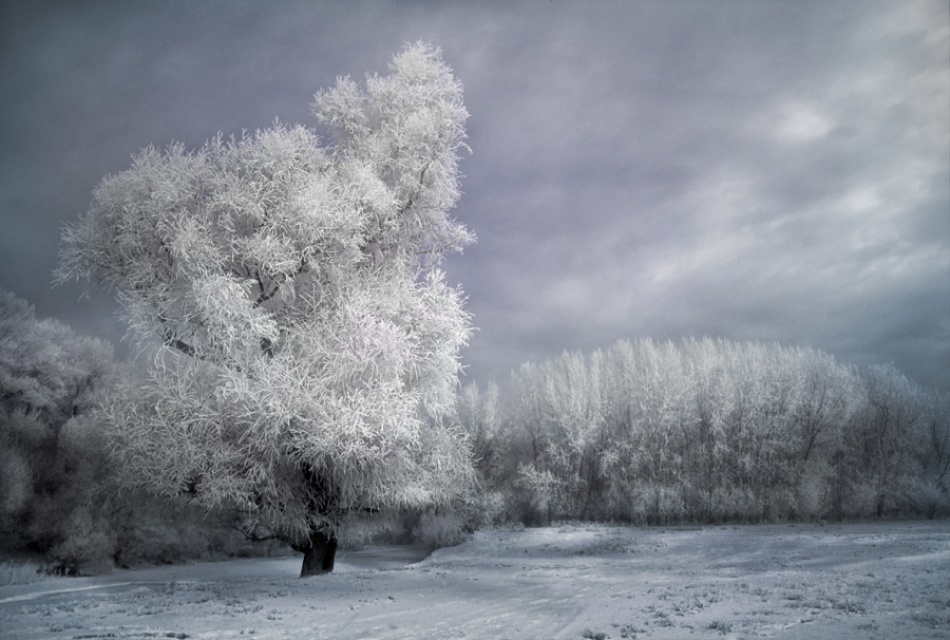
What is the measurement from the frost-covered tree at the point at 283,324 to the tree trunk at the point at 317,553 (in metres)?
0.03

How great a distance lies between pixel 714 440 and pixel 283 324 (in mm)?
35220

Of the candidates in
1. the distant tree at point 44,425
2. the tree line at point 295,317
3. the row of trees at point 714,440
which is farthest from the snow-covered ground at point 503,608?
the row of trees at point 714,440

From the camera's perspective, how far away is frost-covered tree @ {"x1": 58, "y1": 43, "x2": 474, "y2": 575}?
27.1 ft

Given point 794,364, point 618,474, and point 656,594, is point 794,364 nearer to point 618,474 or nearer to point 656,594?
point 618,474

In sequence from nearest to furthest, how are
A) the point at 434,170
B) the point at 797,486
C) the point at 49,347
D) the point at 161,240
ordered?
the point at 161,240, the point at 434,170, the point at 49,347, the point at 797,486

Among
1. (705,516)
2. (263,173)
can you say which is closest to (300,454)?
(263,173)

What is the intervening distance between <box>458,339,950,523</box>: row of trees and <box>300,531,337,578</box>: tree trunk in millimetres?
24935

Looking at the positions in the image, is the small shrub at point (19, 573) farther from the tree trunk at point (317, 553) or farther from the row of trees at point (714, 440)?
the row of trees at point (714, 440)

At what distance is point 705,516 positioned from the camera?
116 ft

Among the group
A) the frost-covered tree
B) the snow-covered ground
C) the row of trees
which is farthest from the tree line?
the row of trees

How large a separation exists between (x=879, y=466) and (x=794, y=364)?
7.81 metres

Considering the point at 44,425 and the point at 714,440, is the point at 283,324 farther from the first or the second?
the point at 714,440

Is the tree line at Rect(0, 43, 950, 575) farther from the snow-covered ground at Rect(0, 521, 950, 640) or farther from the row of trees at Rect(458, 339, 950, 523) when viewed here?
the row of trees at Rect(458, 339, 950, 523)

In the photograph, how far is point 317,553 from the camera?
32.8ft
